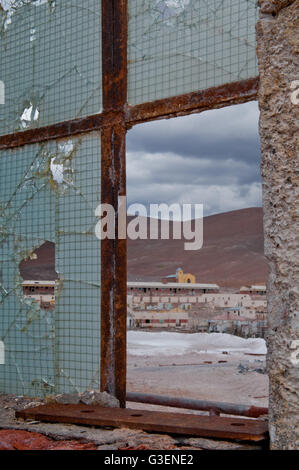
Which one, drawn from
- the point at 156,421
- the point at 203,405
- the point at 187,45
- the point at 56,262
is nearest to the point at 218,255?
the point at 203,405

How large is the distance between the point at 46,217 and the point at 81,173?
17.7 inches

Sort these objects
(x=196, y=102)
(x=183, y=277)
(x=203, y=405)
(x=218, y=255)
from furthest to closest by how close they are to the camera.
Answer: (x=218, y=255) < (x=183, y=277) < (x=203, y=405) < (x=196, y=102)

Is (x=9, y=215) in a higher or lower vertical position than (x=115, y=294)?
higher

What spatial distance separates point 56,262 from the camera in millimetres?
3773

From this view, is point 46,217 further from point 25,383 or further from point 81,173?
point 25,383

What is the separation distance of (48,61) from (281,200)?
103 inches

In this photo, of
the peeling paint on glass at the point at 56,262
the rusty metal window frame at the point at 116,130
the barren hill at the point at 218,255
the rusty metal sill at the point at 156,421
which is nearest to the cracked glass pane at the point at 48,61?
the rusty metal window frame at the point at 116,130

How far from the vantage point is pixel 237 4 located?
3170mm

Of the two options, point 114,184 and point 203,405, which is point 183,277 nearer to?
point 203,405

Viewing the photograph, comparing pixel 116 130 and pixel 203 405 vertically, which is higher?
pixel 116 130

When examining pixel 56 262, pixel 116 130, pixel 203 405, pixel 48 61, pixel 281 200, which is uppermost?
pixel 48 61

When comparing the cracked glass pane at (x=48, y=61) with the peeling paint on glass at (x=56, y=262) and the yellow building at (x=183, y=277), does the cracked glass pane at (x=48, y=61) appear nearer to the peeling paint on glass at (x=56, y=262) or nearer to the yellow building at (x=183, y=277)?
the peeling paint on glass at (x=56, y=262)

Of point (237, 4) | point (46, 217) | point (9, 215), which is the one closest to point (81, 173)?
point (46, 217)

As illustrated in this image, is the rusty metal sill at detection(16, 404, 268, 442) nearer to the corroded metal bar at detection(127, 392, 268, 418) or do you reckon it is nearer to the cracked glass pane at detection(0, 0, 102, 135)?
the corroded metal bar at detection(127, 392, 268, 418)
